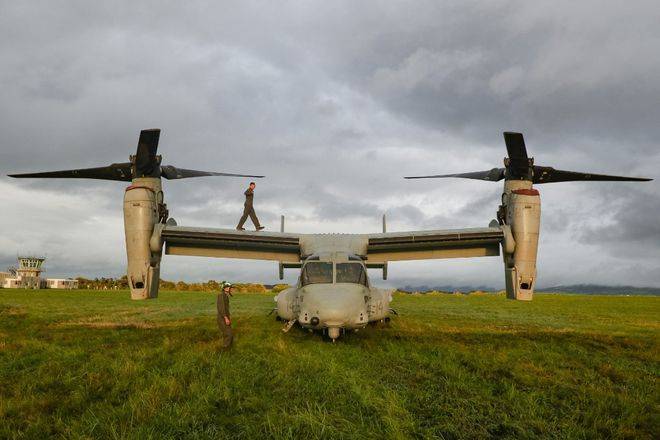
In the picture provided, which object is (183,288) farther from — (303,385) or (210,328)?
(303,385)

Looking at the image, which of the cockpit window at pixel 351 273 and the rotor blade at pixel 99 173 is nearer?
the cockpit window at pixel 351 273

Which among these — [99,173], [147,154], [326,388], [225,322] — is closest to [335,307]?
[225,322]

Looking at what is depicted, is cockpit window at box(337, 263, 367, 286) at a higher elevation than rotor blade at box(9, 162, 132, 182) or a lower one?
lower

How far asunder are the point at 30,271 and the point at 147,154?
284 feet

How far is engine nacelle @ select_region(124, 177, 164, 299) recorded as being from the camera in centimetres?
1362

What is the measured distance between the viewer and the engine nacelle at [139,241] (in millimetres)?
13625

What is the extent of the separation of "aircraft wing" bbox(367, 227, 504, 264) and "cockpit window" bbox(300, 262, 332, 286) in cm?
367

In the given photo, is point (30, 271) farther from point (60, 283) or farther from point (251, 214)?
point (251, 214)

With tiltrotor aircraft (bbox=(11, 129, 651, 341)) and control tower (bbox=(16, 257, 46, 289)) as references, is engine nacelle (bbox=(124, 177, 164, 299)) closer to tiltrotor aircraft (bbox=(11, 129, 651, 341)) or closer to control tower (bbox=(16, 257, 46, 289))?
tiltrotor aircraft (bbox=(11, 129, 651, 341))

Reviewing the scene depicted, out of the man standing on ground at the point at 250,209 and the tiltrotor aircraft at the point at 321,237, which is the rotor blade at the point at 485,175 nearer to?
the tiltrotor aircraft at the point at 321,237

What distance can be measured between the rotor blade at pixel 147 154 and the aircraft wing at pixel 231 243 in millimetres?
2009

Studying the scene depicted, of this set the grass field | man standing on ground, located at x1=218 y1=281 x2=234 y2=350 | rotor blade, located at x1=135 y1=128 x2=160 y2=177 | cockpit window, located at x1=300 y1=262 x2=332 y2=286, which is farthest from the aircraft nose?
rotor blade, located at x1=135 y1=128 x2=160 y2=177

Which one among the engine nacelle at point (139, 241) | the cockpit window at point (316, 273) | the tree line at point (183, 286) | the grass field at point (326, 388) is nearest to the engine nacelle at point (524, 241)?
the grass field at point (326, 388)

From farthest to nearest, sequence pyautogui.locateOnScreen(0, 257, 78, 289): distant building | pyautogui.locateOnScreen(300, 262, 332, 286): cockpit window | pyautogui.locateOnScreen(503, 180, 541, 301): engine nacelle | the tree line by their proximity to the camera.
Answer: pyautogui.locateOnScreen(0, 257, 78, 289): distant building < the tree line < pyautogui.locateOnScreen(503, 180, 541, 301): engine nacelle < pyautogui.locateOnScreen(300, 262, 332, 286): cockpit window
